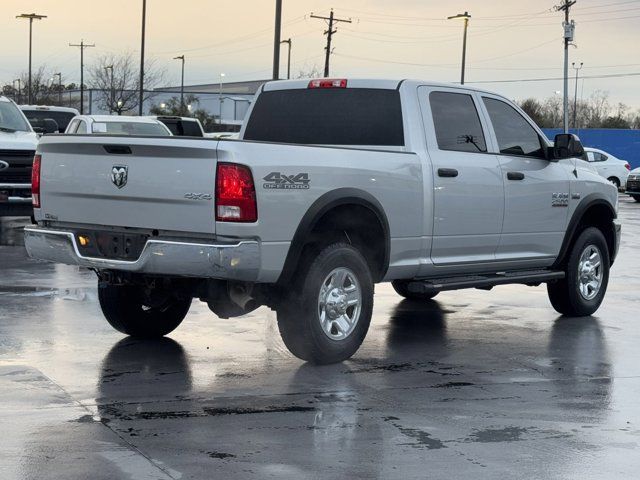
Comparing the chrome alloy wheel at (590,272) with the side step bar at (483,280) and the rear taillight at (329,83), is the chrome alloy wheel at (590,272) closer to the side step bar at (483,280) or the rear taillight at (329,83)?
the side step bar at (483,280)

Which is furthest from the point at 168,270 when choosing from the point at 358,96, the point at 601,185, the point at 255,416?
the point at 601,185

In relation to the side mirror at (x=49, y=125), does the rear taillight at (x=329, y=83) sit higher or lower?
higher

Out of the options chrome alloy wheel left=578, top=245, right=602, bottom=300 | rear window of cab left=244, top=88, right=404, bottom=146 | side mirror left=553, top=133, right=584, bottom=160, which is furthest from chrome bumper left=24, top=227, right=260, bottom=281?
chrome alloy wheel left=578, top=245, right=602, bottom=300

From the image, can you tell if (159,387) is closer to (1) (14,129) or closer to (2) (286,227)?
(2) (286,227)

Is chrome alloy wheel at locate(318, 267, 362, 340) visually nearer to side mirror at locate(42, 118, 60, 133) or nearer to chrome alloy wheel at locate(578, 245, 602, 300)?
chrome alloy wheel at locate(578, 245, 602, 300)

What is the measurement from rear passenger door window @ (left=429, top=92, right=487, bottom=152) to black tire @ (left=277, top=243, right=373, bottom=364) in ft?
5.00

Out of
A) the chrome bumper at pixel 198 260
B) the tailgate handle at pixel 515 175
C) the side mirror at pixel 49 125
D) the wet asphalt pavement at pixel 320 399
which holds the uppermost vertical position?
the side mirror at pixel 49 125

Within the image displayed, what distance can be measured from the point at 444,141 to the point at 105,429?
423cm

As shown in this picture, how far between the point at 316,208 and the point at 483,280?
→ 2.24 metres

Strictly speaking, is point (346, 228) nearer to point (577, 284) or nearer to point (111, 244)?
point (111, 244)

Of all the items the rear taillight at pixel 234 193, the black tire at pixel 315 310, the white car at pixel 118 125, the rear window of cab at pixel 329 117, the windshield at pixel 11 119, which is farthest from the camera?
the white car at pixel 118 125

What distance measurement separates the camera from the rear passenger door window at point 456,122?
9375 mm

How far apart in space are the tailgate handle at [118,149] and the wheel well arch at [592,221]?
15.1ft

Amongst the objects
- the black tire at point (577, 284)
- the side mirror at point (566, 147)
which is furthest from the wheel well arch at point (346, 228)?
the black tire at point (577, 284)
